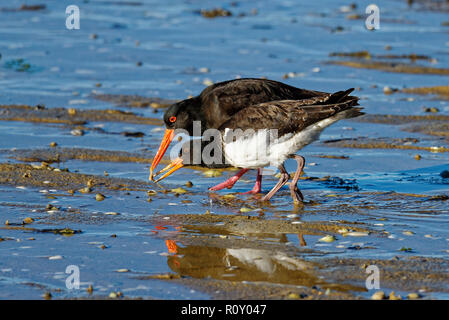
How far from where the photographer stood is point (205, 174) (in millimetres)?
7496

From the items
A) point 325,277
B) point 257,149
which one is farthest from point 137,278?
point 257,149

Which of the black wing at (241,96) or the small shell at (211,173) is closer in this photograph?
the black wing at (241,96)

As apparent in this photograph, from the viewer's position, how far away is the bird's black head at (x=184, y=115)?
22.9 feet

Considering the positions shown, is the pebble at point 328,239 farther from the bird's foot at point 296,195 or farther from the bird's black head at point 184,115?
the bird's black head at point 184,115

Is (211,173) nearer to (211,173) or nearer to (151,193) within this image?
(211,173)

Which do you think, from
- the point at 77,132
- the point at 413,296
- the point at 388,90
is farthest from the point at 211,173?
the point at 388,90

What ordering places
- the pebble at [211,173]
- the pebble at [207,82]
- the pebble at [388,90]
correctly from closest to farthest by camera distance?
the pebble at [211,173] < the pebble at [388,90] < the pebble at [207,82]

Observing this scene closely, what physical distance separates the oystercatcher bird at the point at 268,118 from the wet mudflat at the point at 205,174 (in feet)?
1.19

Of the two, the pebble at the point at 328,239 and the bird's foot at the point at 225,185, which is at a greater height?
the bird's foot at the point at 225,185

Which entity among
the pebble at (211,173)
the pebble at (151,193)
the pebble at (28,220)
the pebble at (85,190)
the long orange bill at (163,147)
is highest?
the long orange bill at (163,147)

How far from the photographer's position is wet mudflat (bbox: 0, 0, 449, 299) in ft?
15.7

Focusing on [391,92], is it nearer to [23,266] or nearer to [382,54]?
[382,54]

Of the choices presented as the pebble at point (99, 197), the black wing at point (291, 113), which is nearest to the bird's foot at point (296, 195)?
the black wing at point (291, 113)
